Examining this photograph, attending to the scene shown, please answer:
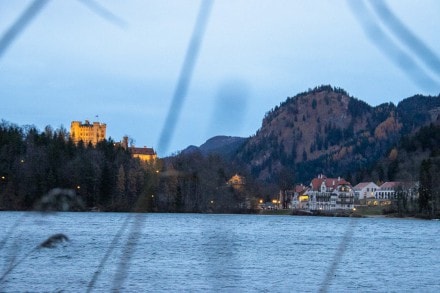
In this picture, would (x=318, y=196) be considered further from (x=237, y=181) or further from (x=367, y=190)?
(x=237, y=181)

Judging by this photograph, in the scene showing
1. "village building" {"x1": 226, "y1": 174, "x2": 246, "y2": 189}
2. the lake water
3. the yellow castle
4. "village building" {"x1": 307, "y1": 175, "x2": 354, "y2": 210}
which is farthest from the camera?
the yellow castle

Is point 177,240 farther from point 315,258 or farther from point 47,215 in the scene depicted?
point 47,215

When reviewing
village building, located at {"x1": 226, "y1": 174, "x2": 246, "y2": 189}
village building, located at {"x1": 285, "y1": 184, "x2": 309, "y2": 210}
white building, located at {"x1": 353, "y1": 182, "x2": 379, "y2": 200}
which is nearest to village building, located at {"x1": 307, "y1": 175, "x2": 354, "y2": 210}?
village building, located at {"x1": 285, "y1": 184, "x2": 309, "y2": 210}

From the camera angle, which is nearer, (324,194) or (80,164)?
(80,164)

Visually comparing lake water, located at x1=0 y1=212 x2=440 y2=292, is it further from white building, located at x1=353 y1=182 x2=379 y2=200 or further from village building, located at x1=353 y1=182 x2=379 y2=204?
white building, located at x1=353 y1=182 x2=379 y2=200

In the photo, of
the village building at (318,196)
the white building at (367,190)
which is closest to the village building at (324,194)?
the village building at (318,196)

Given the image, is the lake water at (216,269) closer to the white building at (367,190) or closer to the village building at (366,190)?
the village building at (366,190)

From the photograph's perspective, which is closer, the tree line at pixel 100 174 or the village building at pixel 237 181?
the tree line at pixel 100 174

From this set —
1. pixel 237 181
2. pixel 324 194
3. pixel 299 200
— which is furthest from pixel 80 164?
pixel 299 200

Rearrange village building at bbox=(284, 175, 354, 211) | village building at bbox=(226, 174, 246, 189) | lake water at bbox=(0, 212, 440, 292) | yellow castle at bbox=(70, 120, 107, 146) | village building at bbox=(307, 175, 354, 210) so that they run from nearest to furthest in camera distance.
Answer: lake water at bbox=(0, 212, 440, 292) → village building at bbox=(226, 174, 246, 189) → village building at bbox=(307, 175, 354, 210) → village building at bbox=(284, 175, 354, 211) → yellow castle at bbox=(70, 120, 107, 146)

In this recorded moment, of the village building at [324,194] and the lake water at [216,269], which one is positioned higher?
the village building at [324,194]

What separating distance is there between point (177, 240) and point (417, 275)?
63.4 feet

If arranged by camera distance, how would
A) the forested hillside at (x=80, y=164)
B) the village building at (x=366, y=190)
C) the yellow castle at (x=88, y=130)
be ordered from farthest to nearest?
the yellow castle at (x=88, y=130), the village building at (x=366, y=190), the forested hillside at (x=80, y=164)

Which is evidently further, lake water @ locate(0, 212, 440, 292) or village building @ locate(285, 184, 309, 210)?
village building @ locate(285, 184, 309, 210)
